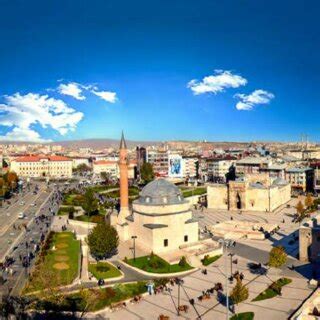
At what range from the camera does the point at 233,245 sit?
39.7 metres

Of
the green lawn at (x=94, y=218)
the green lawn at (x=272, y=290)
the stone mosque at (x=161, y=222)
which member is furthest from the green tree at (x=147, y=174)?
the green lawn at (x=272, y=290)

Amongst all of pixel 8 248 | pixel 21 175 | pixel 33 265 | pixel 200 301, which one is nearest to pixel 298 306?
pixel 200 301

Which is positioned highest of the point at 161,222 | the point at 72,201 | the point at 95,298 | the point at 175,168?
the point at 175,168

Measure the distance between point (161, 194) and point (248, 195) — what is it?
25.0 meters

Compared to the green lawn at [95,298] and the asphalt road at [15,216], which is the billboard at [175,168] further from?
the green lawn at [95,298]

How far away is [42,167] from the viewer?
133m

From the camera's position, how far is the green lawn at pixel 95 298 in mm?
23406

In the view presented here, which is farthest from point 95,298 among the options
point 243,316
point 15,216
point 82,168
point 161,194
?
point 82,168

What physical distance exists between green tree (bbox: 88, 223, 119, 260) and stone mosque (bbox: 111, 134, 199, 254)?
4.26 meters

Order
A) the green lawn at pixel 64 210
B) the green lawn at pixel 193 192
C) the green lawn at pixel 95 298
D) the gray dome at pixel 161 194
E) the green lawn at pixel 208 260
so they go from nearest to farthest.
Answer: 1. the green lawn at pixel 95 298
2. the green lawn at pixel 208 260
3. the gray dome at pixel 161 194
4. the green lawn at pixel 64 210
5. the green lawn at pixel 193 192

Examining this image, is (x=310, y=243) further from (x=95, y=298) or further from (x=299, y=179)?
(x=299, y=179)

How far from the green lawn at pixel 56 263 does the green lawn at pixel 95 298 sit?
1209 mm

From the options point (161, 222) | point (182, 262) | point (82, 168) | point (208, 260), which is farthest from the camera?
point (82, 168)

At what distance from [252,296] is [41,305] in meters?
12.4
